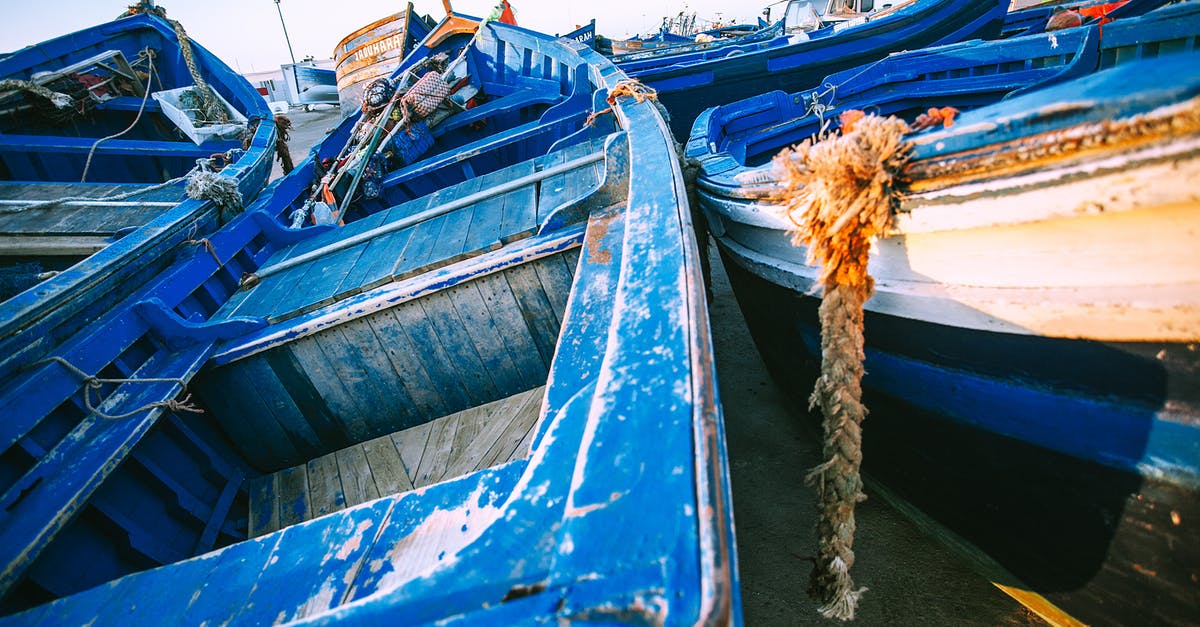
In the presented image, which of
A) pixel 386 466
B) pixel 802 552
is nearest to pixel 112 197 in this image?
pixel 386 466

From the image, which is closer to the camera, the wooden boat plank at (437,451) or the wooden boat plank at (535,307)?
the wooden boat plank at (437,451)

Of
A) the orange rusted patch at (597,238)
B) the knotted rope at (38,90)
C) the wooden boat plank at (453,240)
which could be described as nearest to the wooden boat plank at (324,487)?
the wooden boat plank at (453,240)

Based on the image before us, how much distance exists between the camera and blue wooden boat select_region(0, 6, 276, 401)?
2.17m

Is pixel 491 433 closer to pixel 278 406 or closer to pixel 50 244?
pixel 278 406

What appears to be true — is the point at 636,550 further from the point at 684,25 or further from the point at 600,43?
the point at 684,25

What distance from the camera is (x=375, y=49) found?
31.1ft

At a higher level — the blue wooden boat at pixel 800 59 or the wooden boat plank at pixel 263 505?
the blue wooden boat at pixel 800 59

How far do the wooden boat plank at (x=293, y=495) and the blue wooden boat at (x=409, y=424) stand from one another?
13 mm

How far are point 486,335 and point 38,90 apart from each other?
20.2 ft

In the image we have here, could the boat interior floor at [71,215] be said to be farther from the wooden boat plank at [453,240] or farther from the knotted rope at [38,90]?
the wooden boat plank at [453,240]

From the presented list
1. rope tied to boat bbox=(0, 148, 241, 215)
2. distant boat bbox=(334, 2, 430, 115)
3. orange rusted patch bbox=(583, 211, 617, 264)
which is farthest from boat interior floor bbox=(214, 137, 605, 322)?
distant boat bbox=(334, 2, 430, 115)

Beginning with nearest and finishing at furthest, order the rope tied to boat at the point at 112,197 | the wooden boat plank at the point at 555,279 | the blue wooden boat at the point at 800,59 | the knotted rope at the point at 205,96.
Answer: the wooden boat plank at the point at 555,279
the rope tied to boat at the point at 112,197
the knotted rope at the point at 205,96
the blue wooden boat at the point at 800,59

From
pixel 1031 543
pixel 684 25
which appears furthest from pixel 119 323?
pixel 684 25

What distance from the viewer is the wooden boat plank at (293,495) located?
215 cm
